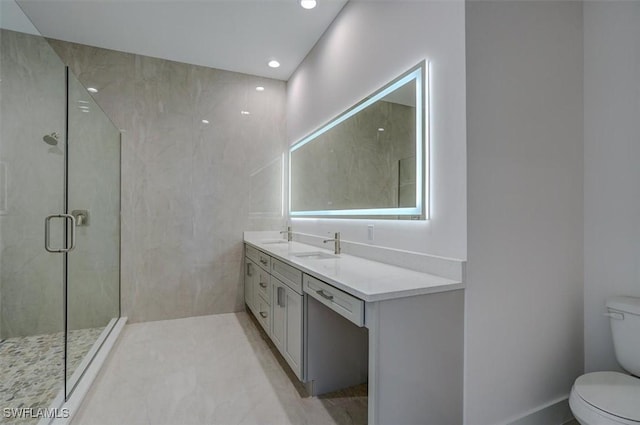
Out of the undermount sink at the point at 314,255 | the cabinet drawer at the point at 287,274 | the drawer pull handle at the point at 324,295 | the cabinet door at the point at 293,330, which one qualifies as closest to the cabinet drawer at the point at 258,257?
the cabinet drawer at the point at 287,274

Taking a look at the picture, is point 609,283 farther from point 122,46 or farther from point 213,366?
→ point 122,46

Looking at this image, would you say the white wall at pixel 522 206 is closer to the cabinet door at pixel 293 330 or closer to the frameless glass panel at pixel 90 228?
the cabinet door at pixel 293 330

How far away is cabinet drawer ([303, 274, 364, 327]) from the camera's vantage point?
4.28ft

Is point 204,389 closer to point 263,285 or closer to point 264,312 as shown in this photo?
point 264,312

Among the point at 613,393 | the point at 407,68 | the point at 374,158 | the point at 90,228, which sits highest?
the point at 407,68

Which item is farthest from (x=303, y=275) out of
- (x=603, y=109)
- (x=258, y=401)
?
(x=603, y=109)

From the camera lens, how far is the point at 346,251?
237cm

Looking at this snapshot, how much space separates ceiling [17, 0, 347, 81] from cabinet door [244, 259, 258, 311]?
2.14 m

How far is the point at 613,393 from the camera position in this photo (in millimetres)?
1293

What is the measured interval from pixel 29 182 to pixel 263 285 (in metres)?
1.69

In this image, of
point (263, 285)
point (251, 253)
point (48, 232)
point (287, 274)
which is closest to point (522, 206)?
point (287, 274)

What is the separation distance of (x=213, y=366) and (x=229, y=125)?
2473 millimetres

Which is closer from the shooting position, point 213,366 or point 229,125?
point 213,366

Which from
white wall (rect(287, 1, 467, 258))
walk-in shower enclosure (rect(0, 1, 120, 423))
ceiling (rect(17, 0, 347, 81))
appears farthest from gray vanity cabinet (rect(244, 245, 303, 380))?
ceiling (rect(17, 0, 347, 81))
